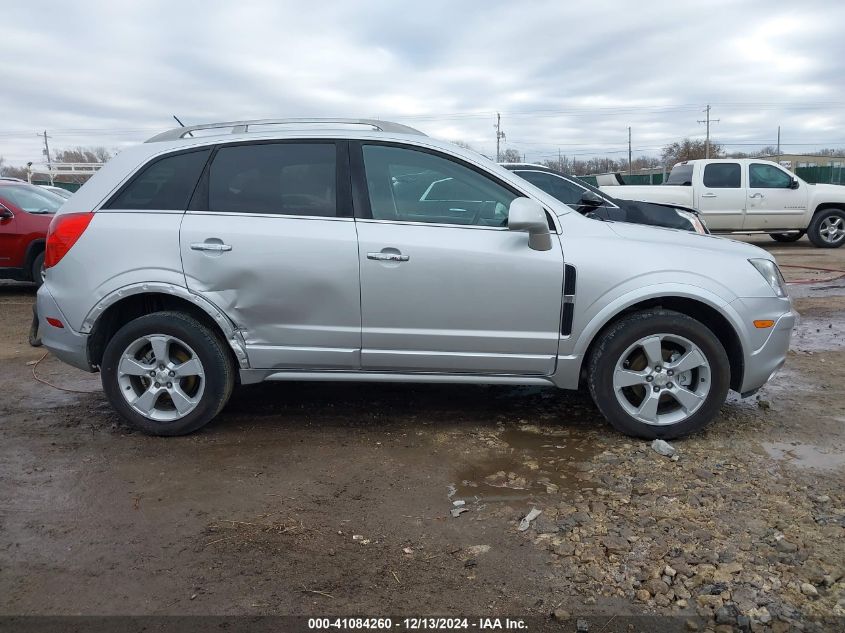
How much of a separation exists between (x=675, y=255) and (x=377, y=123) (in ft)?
6.63

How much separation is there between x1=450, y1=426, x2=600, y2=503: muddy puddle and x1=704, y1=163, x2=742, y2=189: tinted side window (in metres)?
11.5

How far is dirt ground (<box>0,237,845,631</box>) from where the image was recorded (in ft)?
8.43

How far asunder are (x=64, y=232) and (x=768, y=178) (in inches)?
543

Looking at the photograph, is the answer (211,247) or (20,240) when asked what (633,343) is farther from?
(20,240)

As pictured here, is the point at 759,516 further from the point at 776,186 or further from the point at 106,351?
the point at 776,186

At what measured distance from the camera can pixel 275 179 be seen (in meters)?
4.10

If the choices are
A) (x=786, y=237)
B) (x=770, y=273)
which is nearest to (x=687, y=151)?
(x=786, y=237)

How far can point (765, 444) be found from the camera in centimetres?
396


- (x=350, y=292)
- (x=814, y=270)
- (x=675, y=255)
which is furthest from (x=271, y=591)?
(x=814, y=270)

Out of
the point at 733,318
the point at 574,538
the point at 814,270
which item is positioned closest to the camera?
the point at 574,538

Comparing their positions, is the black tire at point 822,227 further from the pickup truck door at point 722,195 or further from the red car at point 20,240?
the red car at point 20,240

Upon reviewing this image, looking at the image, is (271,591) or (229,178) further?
(229,178)

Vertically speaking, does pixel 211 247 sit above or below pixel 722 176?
below

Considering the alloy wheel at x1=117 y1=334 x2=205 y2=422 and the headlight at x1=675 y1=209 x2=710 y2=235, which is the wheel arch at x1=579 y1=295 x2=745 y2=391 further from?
the headlight at x1=675 y1=209 x2=710 y2=235
